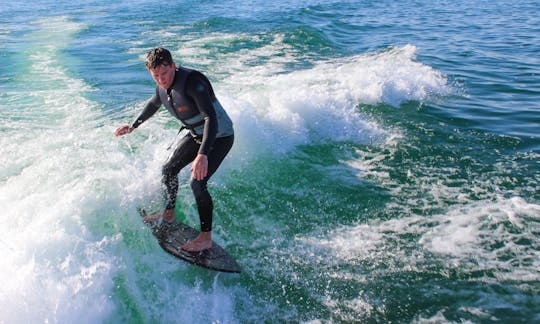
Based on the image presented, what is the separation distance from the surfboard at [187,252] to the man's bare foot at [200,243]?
1.5 inches

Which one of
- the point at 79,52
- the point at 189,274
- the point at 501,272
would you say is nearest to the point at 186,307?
the point at 189,274

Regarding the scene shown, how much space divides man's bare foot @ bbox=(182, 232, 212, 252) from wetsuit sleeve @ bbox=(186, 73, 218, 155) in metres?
1.08

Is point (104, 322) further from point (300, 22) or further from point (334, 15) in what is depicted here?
point (334, 15)

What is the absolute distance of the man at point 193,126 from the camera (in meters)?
3.91

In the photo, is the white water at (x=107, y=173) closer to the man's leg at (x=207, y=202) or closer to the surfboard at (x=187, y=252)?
the surfboard at (x=187, y=252)

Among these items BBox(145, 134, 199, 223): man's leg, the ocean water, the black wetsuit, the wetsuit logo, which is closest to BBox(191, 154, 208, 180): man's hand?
the black wetsuit

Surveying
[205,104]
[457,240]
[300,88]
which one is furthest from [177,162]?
[300,88]

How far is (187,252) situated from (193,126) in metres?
1.33

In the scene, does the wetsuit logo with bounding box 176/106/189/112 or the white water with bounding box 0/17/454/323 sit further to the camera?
the wetsuit logo with bounding box 176/106/189/112

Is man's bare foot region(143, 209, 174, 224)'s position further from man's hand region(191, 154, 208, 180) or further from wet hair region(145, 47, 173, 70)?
wet hair region(145, 47, 173, 70)

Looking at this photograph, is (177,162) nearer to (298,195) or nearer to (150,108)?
(150,108)

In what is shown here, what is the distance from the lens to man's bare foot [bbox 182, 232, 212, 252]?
4.44 m

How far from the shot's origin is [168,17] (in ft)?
72.4

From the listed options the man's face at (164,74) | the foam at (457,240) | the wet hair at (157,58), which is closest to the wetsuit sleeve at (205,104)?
the man's face at (164,74)
